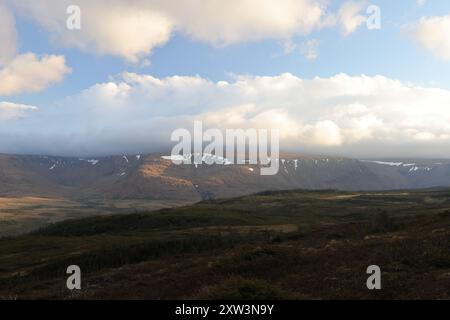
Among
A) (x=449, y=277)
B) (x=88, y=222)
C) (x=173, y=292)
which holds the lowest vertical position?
(x=88, y=222)

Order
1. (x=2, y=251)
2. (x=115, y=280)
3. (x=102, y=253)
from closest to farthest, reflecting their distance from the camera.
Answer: (x=115, y=280)
(x=102, y=253)
(x=2, y=251)

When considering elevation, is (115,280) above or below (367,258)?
below

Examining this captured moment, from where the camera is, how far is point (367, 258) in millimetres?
31688

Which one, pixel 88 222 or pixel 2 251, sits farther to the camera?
pixel 88 222

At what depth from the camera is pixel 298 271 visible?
30.9 metres

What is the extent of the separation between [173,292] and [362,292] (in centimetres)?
1086

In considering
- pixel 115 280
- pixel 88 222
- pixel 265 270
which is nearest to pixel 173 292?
pixel 265 270
